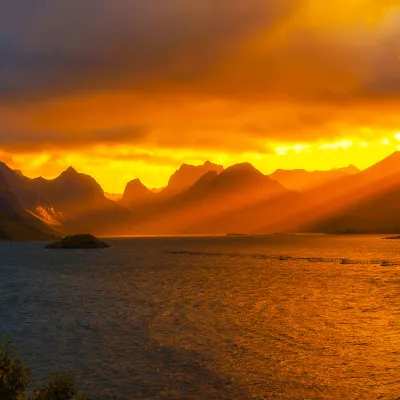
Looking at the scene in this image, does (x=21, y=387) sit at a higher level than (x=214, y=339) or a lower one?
higher

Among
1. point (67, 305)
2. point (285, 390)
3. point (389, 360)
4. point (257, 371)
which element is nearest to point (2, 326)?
point (67, 305)

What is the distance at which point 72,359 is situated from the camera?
50.7 meters

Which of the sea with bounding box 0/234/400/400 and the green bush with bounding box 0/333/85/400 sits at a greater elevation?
the green bush with bounding box 0/333/85/400

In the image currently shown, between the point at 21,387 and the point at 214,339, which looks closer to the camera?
the point at 21,387

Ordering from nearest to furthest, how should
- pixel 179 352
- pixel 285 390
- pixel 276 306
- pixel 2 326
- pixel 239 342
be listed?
pixel 285 390 → pixel 179 352 → pixel 239 342 → pixel 2 326 → pixel 276 306

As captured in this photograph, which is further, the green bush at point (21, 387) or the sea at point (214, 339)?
the sea at point (214, 339)

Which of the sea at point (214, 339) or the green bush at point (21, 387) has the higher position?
the green bush at point (21, 387)

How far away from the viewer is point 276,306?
8606cm

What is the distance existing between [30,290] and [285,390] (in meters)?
85.9

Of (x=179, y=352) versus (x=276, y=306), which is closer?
(x=179, y=352)

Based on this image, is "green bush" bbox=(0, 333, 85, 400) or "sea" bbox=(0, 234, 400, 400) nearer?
"green bush" bbox=(0, 333, 85, 400)

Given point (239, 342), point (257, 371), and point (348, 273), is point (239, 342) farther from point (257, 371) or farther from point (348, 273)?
point (348, 273)

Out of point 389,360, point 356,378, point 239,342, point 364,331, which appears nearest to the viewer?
point 356,378

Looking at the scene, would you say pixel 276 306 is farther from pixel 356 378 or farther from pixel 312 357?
pixel 356 378
